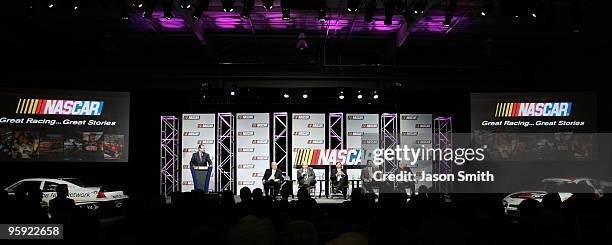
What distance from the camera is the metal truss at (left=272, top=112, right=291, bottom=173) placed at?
15680 mm

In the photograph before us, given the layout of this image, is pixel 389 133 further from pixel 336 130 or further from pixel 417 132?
pixel 336 130

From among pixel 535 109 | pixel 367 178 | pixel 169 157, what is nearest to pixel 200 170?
pixel 169 157

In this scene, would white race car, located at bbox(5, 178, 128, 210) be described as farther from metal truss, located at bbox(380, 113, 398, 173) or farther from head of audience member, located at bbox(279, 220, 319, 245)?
head of audience member, located at bbox(279, 220, 319, 245)

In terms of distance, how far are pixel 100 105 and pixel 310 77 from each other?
5705 mm

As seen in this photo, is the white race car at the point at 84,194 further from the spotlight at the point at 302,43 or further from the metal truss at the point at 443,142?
the metal truss at the point at 443,142

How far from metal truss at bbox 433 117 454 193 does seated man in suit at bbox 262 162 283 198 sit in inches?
187

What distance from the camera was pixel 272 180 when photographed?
13867mm

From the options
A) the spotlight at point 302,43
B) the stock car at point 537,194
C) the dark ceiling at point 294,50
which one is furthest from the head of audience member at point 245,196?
the dark ceiling at point 294,50

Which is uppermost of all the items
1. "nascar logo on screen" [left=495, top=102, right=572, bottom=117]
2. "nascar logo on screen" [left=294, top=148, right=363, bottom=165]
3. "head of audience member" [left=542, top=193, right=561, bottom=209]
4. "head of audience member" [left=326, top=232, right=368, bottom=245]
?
"nascar logo on screen" [left=495, top=102, right=572, bottom=117]

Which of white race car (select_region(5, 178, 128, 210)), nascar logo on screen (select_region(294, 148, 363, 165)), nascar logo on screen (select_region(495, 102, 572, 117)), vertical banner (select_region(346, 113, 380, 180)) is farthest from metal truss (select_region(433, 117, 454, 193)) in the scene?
white race car (select_region(5, 178, 128, 210))

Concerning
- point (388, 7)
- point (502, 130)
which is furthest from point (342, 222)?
point (502, 130)

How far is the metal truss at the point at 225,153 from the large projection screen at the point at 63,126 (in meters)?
2.58

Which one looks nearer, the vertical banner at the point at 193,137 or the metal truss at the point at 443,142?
the vertical banner at the point at 193,137

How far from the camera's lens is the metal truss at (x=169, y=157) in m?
15.2
